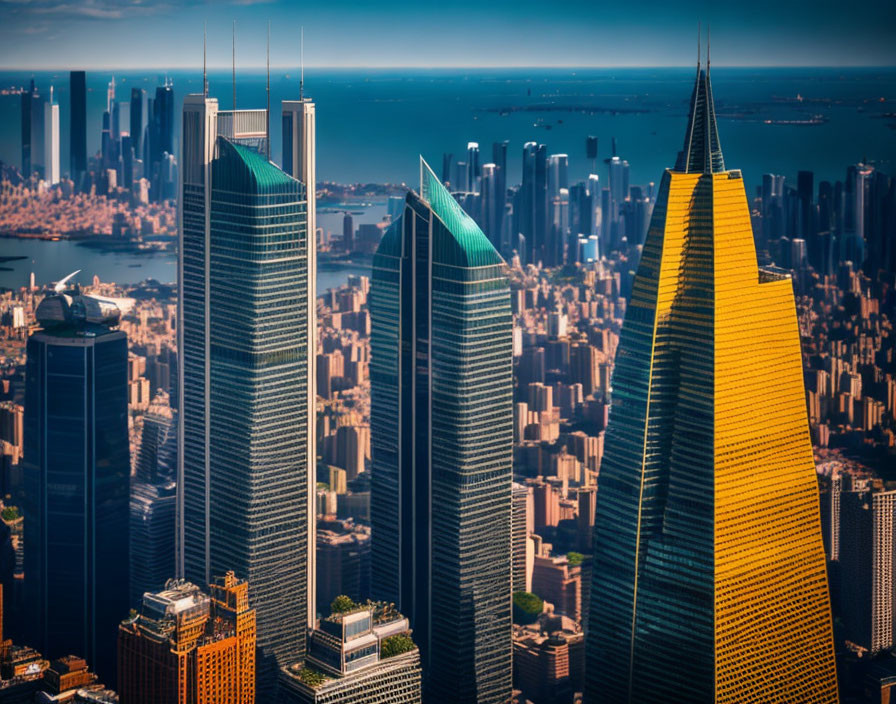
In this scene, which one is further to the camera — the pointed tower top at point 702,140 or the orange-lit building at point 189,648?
the pointed tower top at point 702,140

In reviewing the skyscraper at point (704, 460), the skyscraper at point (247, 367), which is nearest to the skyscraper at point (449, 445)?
the skyscraper at point (247, 367)

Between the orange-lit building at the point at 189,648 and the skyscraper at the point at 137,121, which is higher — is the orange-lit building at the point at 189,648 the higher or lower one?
the lower one

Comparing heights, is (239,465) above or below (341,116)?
below

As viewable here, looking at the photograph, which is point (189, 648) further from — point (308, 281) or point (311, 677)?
point (308, 281)

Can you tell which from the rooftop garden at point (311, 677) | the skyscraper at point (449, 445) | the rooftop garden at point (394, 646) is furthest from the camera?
the skyscraper at point (449, 445)

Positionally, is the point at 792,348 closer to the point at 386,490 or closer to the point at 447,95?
the point at 386,490

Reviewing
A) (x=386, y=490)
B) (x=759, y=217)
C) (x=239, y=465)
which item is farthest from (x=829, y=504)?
(x=239, y=465)

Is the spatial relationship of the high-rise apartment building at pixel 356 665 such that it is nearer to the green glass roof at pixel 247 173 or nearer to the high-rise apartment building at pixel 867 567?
the green glass roof at pixel 247 173

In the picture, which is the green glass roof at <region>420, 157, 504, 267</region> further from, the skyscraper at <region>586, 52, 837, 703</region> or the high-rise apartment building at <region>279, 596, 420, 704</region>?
the high-rise apartment building at <region>279, 596, 420, 704</region>

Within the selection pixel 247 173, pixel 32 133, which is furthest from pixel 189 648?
pixel 32 133
